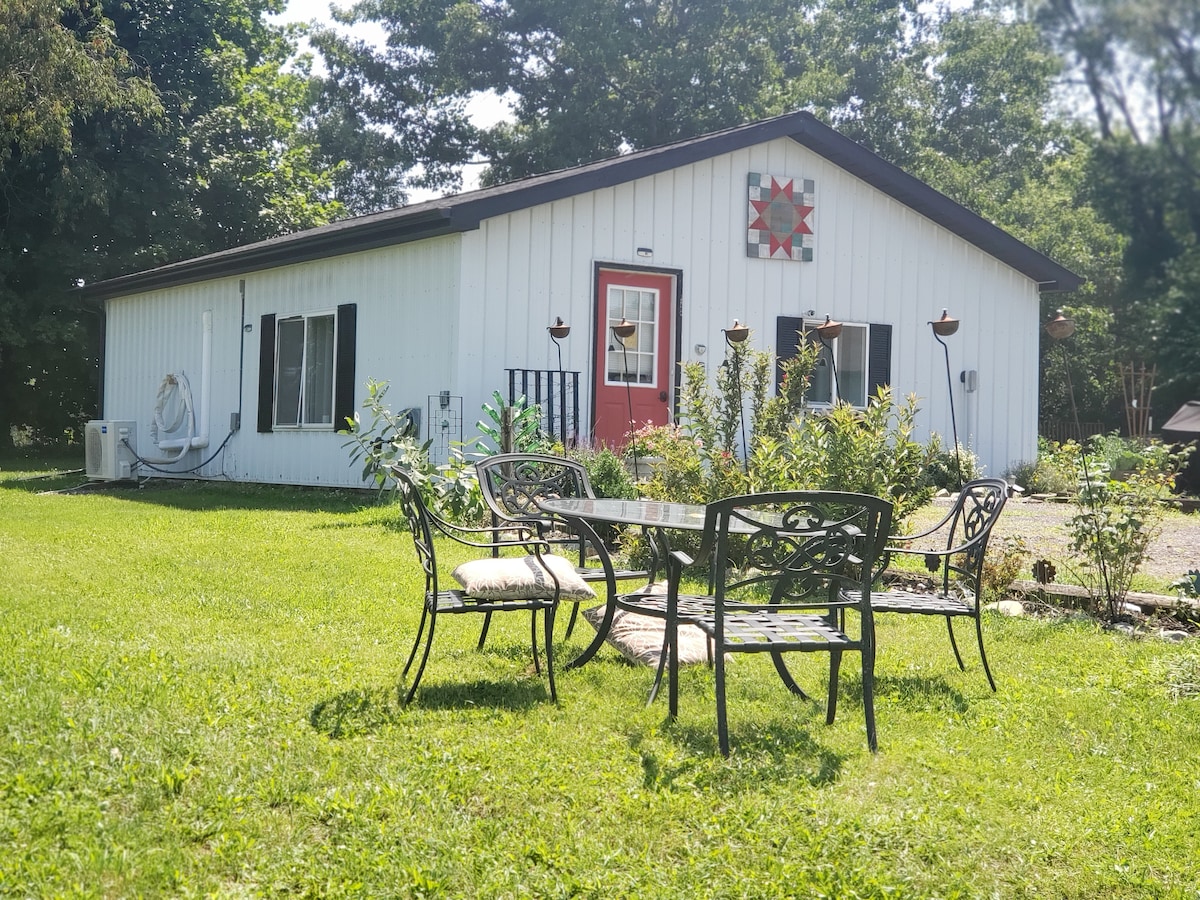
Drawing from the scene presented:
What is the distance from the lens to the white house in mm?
10742

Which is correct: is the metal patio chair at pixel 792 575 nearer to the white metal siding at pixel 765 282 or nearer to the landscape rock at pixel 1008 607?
the landscape rock at pixel 1008 607

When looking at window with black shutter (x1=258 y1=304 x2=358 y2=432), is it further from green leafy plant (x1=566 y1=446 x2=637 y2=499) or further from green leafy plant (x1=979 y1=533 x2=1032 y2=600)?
green leafy plant (x1=979 y1=533 x2=1032 y2=600)

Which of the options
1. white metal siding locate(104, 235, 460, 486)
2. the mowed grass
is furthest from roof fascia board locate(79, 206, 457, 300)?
the mowed grass

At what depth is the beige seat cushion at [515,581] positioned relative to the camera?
4043mm

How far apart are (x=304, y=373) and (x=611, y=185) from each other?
3861 mm

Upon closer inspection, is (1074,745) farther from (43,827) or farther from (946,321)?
(946,321)

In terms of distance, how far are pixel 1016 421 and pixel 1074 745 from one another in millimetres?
10396

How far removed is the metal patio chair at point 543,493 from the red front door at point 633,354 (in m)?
5.01

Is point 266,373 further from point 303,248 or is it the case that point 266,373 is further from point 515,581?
point 515,581

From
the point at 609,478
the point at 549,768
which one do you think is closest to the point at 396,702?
the point at 549,768

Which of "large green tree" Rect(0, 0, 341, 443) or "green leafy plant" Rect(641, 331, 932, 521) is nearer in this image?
"green leafy plant" Rect(641, 331, 932, 521)

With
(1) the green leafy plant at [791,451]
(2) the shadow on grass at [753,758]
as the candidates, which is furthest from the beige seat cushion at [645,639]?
(1) the green leafy plant at [791,451]

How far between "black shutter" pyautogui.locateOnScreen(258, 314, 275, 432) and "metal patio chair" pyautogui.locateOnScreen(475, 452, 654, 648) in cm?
734

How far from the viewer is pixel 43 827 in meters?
2.69
